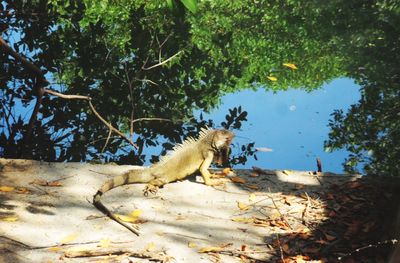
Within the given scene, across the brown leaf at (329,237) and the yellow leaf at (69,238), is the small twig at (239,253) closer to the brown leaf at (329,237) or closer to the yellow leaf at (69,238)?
the brown leaf at (329,237)

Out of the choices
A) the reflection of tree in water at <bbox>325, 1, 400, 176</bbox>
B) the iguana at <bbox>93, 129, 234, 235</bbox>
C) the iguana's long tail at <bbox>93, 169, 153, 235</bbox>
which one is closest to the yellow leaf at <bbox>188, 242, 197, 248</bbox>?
the iguana's long tail at <bbox>93, 169, 153, 235</bbox>

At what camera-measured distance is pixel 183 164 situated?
4375 mm

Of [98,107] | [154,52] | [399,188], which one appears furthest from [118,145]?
[399,188]

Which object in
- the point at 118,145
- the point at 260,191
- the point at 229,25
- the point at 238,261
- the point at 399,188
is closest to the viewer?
the point at 238,261

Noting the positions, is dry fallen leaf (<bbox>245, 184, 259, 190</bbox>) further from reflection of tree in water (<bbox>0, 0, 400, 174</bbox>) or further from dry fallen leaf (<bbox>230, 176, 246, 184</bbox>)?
reflection of tree in water (<bbox>0, 0, 400, 174</bbox>)

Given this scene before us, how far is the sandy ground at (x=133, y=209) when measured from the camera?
3.04 m

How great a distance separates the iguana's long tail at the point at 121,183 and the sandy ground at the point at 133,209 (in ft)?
0.13

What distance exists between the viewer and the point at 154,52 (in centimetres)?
576

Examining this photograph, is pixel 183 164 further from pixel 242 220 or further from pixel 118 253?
pixel 118 253

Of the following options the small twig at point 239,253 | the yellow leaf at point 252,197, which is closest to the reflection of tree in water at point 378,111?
the yellow leaf at point 252,197

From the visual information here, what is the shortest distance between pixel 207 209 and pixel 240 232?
400 mm

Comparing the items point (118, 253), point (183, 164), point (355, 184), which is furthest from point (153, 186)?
point (355, 184)

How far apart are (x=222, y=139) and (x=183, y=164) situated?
47 centimetres

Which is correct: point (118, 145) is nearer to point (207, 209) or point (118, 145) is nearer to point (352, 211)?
point (207, 209)
